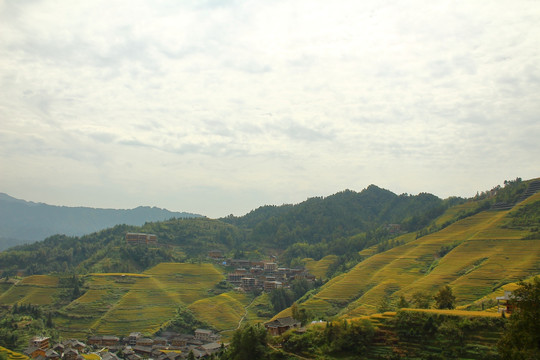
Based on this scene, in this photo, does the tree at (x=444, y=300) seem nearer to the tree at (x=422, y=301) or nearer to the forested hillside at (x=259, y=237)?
the tree at (x=422, y=301)

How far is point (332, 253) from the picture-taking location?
347ft

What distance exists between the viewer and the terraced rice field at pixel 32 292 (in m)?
61.8

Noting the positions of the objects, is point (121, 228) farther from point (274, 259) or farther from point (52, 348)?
point (52, 348)

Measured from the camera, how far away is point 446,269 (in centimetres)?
5325

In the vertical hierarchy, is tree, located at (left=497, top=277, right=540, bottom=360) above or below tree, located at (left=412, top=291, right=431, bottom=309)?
above

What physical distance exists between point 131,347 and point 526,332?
134 feet

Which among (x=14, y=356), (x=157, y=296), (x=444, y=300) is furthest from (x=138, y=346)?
(x=444, y=300)

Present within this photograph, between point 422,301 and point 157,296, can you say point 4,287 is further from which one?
point 422,301

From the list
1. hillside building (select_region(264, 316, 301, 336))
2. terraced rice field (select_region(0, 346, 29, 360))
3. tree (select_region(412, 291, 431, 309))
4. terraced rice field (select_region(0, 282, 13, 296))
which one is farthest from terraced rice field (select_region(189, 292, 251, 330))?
terraced rice field (select_region(0, 282, 13, 296))

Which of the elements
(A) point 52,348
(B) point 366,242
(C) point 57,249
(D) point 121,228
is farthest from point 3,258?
(B) point 366,242

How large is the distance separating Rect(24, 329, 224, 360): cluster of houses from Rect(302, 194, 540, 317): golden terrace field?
13.8m

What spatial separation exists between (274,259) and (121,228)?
1506 inches

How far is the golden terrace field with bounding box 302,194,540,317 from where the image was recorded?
44969 mm

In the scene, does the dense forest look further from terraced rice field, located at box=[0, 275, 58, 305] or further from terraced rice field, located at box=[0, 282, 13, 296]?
terraced rice field, located at box=[0, 282, 13, 296]
